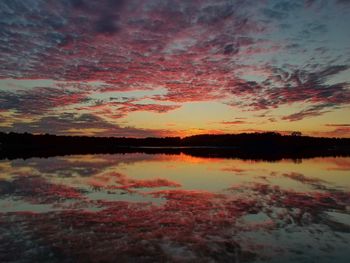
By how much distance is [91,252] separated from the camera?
1077cm

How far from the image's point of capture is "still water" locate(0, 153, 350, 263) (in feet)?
35.3

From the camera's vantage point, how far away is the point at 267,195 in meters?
21.3

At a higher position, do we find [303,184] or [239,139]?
[239,139]

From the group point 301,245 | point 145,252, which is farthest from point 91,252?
point 301,245

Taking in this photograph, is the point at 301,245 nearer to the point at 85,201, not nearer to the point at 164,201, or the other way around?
the point at 164,201

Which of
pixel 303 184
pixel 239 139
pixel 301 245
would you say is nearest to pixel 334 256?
pixel 301 245

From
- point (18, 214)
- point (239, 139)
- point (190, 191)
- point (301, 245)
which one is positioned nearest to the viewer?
point (301, 245)

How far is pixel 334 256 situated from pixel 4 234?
10.3 m

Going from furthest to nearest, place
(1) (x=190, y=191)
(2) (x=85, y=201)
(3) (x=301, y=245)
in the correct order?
(1) (x=190, y=191), (2) (x=85, y=201), (3) (x=301, y=245)

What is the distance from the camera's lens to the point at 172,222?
1458cm

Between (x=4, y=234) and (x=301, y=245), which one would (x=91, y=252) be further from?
(x=301, y=245)

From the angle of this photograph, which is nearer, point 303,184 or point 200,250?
point 200,250

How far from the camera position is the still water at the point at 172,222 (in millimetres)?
10773

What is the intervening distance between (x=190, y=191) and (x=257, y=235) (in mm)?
10213
